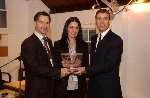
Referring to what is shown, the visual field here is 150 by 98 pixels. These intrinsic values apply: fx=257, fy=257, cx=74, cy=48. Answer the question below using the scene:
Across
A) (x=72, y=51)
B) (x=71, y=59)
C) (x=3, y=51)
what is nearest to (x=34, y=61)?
(x=71, y=59)

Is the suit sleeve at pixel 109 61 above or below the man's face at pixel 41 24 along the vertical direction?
below

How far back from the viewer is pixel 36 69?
2127 millimetres

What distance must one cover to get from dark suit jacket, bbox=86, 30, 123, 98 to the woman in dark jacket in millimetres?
161

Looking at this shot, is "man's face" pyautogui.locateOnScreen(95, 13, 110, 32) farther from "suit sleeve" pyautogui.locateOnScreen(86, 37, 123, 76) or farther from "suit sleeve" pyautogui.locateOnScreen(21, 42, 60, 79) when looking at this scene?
"suit sleeve" pyautogui.locateOnScreen(21, 42, 60, 79)

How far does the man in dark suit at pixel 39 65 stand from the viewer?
2.14 meters

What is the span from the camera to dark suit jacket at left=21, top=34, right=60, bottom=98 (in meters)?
2.13

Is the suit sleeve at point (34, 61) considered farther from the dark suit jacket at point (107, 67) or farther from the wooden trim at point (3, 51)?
the wooden trim at point (3, 51)

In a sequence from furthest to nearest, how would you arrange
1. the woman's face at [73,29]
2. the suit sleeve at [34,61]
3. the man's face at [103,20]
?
the woman's face at [73,29]
the man's face at [103,20]
the suit sleeve at [34,61]

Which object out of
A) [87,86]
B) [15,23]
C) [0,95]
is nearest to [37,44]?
[87,86]

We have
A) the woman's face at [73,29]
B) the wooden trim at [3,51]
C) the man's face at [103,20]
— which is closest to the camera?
the man's face at [103,20]

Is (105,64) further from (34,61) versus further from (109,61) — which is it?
(34,61)

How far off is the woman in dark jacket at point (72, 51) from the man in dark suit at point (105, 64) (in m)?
0.13

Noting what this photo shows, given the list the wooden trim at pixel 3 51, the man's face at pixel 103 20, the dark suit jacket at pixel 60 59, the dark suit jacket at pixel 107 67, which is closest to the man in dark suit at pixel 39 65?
the dark suit jacket at pixel 60 59

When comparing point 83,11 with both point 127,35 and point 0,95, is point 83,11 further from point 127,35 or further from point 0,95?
point 0,95
